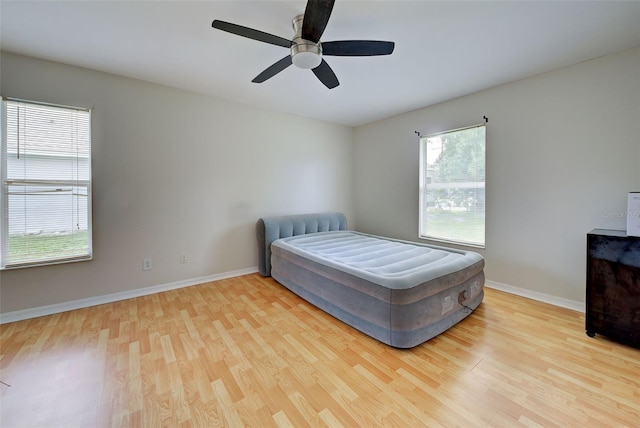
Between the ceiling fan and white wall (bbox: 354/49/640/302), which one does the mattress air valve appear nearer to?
white wall (bbox: 354/49/640/302)

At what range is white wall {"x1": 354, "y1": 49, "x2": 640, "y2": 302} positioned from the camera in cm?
220

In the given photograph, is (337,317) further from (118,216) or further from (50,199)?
(50,199)

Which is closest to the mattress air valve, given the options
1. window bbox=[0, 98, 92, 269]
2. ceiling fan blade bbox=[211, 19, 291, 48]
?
ceiling fan blade bbox=[211, 19, 291, 48]

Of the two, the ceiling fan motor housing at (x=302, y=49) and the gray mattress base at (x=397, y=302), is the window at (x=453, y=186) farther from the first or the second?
the ceiling fan motor housing at (x=302, y=49)

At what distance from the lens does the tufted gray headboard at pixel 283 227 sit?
136 inches

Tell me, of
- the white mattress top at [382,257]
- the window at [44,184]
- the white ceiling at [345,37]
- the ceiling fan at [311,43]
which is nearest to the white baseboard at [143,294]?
the window at [44,184]

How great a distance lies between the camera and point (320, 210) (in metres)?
4.44

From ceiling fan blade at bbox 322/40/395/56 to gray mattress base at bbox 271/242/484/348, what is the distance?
1.75m

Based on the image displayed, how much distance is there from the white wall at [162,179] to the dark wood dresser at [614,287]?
342cm

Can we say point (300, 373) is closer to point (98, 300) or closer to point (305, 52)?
point (305, 52)

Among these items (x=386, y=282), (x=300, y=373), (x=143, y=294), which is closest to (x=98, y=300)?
(x=143, y=294)

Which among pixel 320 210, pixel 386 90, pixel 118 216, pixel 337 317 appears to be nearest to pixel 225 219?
pixel 118 216

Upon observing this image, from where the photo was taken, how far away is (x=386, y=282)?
1.85 m

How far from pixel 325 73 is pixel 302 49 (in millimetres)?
386
